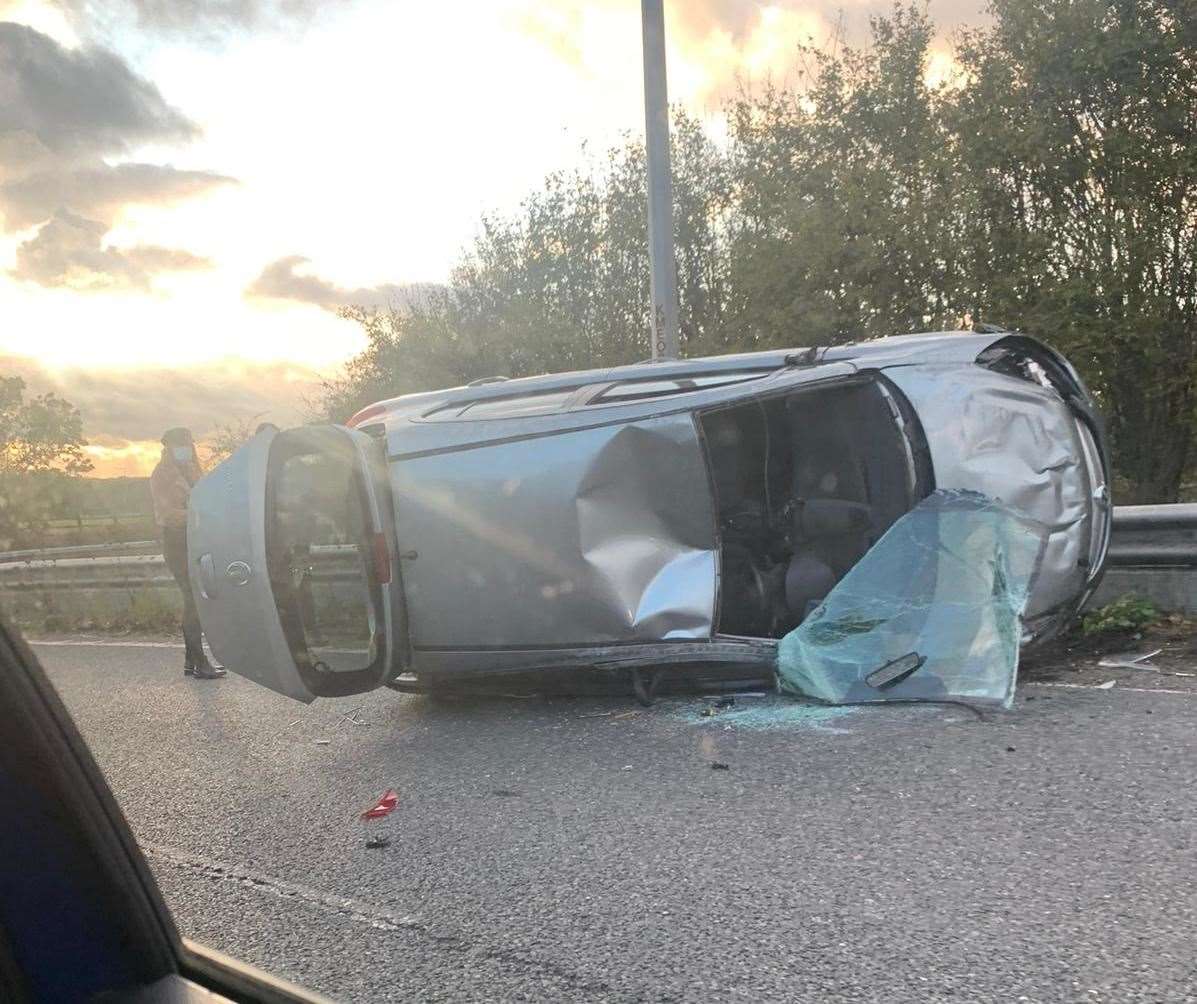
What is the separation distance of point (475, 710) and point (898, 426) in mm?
2796

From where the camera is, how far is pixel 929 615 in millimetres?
5078

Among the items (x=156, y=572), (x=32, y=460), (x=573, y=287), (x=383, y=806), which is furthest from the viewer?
(x=573, y=287)

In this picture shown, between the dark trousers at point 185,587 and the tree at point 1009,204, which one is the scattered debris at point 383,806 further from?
the tree at point 1009,204

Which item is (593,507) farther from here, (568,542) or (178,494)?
(178,494)

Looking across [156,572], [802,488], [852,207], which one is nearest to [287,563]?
[802,488]

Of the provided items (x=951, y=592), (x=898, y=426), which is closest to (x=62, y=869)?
(x=951, y=592)

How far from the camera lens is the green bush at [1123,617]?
609 cm

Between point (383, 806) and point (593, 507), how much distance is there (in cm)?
178

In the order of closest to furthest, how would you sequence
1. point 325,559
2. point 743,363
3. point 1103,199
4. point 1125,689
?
point 1125,689 < point 743,363 < point 325,559 < point 1103,199

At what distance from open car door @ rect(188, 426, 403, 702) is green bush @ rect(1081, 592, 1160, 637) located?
4.05 m

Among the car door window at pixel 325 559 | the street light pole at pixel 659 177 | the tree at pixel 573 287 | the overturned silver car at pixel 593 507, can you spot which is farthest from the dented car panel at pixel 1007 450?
the tree at pixel 573 287

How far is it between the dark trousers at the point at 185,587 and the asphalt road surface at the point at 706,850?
87.9 inches

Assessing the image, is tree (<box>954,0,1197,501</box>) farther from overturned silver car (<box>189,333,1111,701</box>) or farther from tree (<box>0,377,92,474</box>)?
tree (<box>0,377,92,474</box>)

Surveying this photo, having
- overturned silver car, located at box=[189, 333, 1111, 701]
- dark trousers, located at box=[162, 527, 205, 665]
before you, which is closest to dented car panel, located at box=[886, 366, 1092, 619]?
overturned silver car, located at box=[189, 333, 1111, 701]
